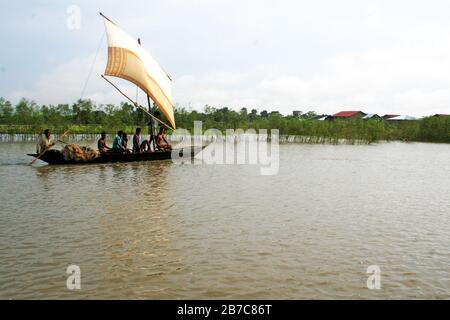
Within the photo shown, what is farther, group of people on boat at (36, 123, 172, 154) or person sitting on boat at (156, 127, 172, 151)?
person sitting on boat at (156, 127, 172, 151)

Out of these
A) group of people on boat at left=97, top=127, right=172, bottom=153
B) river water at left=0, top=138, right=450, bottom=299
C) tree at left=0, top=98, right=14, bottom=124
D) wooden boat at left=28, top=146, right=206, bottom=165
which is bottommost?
river water at left=0, top=138, right=450, bottom=299

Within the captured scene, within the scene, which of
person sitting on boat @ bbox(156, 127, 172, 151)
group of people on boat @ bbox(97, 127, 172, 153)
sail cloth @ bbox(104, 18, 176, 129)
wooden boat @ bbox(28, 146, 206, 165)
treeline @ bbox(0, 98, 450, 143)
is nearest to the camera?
wooden boat @ bbox(28, 146, 206, 165)

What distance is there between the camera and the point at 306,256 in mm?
5668

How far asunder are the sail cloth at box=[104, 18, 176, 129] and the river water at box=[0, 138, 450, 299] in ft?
25.2

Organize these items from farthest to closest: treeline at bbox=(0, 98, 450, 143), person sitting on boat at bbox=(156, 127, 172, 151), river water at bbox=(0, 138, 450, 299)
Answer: treeline at bbox=(0, 98, 450, 143), person sitting on boat at bbox=(156, 127, 172, 151), river water at bbox=(0, 138, 450, 299)

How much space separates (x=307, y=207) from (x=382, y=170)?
9.24 metres

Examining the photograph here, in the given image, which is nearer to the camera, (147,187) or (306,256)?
(306,256)

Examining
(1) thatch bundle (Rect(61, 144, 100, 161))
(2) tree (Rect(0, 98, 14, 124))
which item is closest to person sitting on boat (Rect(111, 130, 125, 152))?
(1) thatch bundle (Rect(61, 144, 100, 161))

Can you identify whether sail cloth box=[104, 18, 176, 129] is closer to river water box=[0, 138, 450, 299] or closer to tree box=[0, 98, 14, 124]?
river water box=[0, 138, 450, 299]

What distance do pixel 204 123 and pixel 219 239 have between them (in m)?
45.4

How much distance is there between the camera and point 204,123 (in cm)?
5125

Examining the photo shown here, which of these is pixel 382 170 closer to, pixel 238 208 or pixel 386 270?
pixel 238 208

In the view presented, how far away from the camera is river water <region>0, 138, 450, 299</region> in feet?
15.1

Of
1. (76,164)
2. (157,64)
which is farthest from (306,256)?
(157,64)
